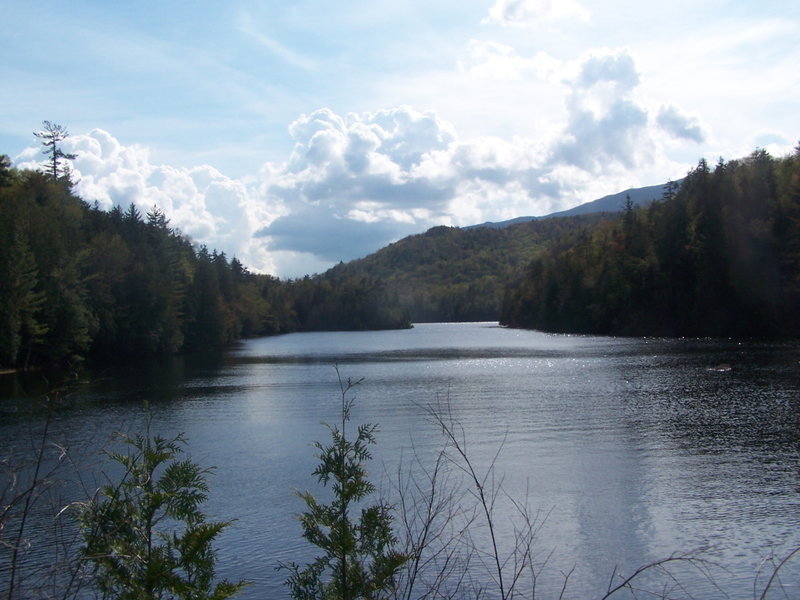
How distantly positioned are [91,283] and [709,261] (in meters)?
70.0

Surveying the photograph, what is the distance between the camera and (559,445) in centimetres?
2408

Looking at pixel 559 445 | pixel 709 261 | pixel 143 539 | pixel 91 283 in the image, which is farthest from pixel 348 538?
pixel 709 261

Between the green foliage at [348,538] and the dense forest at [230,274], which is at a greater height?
the dense forest at [230,274]

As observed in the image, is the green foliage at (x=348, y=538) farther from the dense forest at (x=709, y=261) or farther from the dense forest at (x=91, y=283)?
the dense forest at (x=709, y=261)

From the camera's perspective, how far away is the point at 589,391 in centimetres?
3844

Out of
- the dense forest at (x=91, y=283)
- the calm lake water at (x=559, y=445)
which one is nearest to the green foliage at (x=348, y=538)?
the calm lake water at (x=559, y=445)

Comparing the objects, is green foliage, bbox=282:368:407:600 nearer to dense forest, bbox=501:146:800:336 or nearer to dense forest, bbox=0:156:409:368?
dense forest, bbox=0:156:409:368

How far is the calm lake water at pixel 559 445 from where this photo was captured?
13.9 meters

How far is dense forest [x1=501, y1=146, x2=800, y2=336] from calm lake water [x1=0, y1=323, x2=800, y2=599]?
29.0 meters

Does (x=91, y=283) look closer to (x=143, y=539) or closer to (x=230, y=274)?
(x=230, y=274)

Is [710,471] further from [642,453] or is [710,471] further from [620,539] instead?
[620,539]

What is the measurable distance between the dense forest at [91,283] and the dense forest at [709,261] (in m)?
59.1

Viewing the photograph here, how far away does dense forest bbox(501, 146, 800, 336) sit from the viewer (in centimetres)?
7825

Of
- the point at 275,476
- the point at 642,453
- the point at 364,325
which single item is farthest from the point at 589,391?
the point at 364,325
